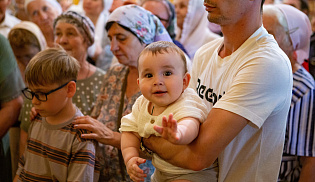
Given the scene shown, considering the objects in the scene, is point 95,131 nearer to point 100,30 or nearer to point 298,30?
point 298,30

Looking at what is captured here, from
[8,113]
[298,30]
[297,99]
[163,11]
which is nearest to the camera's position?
[297,99]

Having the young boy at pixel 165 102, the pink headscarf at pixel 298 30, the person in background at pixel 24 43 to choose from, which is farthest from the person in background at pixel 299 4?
the young boy at pixel 165 102

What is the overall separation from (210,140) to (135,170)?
363mm

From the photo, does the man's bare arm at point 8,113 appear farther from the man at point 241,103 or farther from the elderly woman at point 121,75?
the man at point 241,103

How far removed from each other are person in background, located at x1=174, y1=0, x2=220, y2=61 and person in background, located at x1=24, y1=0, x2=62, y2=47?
63.7 inches

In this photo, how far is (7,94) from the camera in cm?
311

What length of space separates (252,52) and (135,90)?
1.22 metres

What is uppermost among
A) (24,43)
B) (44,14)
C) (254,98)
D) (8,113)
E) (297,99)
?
(254,98)

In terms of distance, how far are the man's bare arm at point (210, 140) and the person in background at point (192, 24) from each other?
3031mm

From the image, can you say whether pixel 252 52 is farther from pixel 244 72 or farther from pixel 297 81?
pixel 297 81

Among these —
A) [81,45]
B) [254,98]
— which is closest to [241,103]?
[254,98]

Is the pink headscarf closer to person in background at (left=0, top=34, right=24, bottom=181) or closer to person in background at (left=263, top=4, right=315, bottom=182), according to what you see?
person in background at (left=263, top=4, right=315, bottom=182)

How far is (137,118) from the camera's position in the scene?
1893 millimetres

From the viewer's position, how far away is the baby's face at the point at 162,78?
1699 mm
